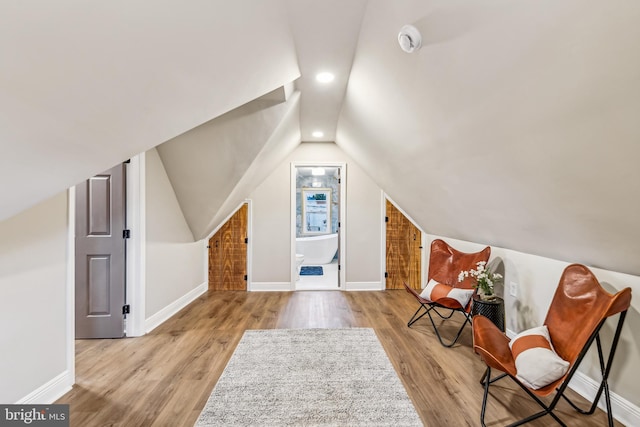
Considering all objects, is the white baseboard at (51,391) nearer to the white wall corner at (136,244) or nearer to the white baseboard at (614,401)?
the white wall corner at (136,244)

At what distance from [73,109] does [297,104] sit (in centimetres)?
232

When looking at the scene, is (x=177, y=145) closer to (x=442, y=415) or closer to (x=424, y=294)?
(x=424, y=294)

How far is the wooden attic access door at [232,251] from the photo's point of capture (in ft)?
15.5

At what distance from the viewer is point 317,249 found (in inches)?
283

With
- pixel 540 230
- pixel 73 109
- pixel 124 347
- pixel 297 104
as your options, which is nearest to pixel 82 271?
pixel 124 347

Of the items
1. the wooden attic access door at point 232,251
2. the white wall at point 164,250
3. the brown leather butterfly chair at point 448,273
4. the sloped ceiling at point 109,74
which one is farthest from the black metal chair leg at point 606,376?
the wooden attic access door at point 232,251

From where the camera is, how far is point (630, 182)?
4.20ft

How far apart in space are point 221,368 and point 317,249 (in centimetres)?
490

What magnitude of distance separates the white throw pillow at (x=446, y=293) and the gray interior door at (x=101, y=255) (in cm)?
309

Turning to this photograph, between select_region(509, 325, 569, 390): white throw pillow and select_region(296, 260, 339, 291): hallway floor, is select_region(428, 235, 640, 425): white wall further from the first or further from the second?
select_region(296, 260, 339, 291): hallway floor

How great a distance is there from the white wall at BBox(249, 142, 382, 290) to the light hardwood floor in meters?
0.84

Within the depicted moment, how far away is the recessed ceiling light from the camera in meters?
2.53

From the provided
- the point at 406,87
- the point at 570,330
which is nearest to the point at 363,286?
the point at 570,330

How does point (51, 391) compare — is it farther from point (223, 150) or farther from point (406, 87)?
point (406, 87)
